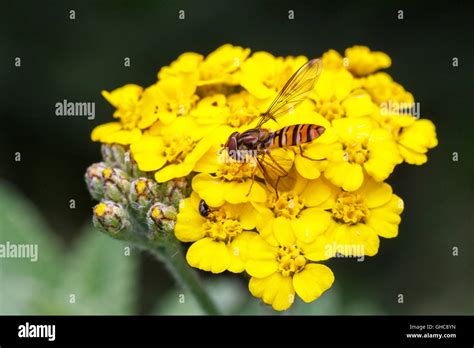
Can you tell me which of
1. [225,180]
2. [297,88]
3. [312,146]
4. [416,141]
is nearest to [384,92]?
[416,141]

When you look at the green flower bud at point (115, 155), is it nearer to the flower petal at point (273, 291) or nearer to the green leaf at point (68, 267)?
the flower petal at point (273, 291)

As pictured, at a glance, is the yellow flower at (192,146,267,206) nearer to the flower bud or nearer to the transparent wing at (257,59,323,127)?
the flower bud

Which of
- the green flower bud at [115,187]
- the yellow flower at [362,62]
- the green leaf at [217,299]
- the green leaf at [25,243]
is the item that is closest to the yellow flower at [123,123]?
the green flower bud at [115,187]

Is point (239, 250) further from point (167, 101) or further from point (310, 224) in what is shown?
point (167, 101)

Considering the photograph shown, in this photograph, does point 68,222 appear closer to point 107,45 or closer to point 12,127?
point 12,127

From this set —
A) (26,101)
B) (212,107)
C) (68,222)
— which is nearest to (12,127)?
(26,101)

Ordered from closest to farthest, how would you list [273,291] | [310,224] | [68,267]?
1. [273,291]
2. [310,224]
3. [68,267]

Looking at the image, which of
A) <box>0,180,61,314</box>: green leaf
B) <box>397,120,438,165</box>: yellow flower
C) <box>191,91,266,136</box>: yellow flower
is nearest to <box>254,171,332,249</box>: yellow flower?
<box>191,91,266,136</box>: yellow flower
